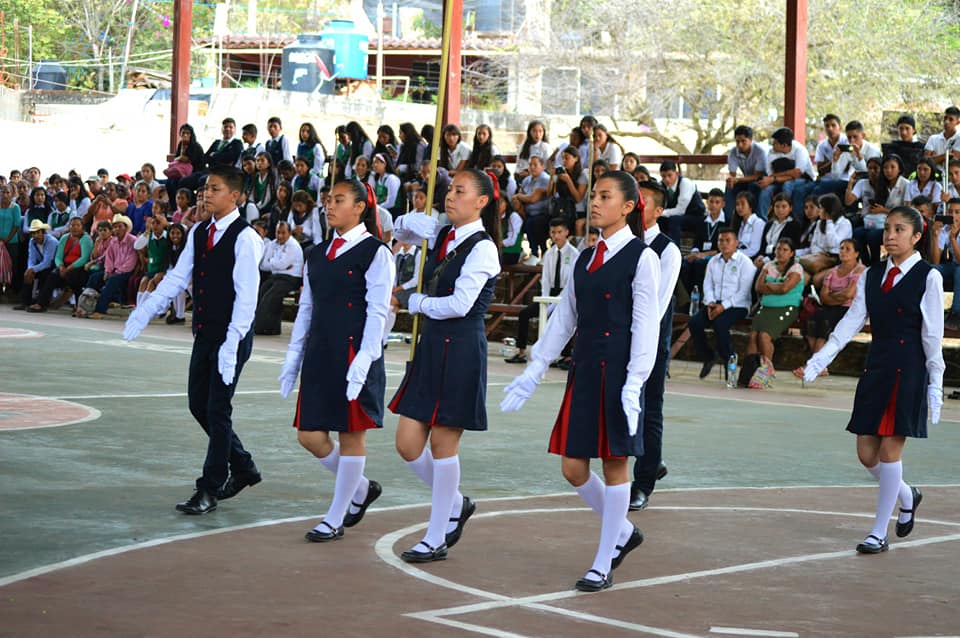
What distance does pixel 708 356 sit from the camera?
1597 centimetres

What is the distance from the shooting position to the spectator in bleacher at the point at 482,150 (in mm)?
18844

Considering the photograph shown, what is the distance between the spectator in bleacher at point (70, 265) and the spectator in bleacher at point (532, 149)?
26.1 feet

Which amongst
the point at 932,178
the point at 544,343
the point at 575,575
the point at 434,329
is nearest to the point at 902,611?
the point at 575,575

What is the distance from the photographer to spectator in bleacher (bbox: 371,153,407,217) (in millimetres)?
19688

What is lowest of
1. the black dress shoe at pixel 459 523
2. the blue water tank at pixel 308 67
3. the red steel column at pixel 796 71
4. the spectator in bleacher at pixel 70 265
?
the black dress shoe at pixel 459 523

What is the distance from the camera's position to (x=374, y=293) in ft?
23.2

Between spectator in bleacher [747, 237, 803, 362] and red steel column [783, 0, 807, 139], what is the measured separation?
12.4ft

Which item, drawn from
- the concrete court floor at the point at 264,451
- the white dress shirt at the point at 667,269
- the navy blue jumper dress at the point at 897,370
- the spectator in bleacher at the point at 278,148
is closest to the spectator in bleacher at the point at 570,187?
the concrete court floor at the point at 264,451

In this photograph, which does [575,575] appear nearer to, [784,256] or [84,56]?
[784,256]

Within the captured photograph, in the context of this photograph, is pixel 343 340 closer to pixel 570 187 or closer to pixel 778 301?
pixel 778 301

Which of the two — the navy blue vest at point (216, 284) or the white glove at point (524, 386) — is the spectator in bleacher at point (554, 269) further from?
the white glove at point (524, 386)

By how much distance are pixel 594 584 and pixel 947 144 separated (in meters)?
11.5

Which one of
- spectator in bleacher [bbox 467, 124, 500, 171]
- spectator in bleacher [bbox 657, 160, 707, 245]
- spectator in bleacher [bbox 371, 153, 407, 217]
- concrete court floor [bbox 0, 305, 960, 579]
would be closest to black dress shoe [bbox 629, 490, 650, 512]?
concrete court floor [bbox 0, 305, 960, 579]

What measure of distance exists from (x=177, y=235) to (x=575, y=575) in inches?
618
